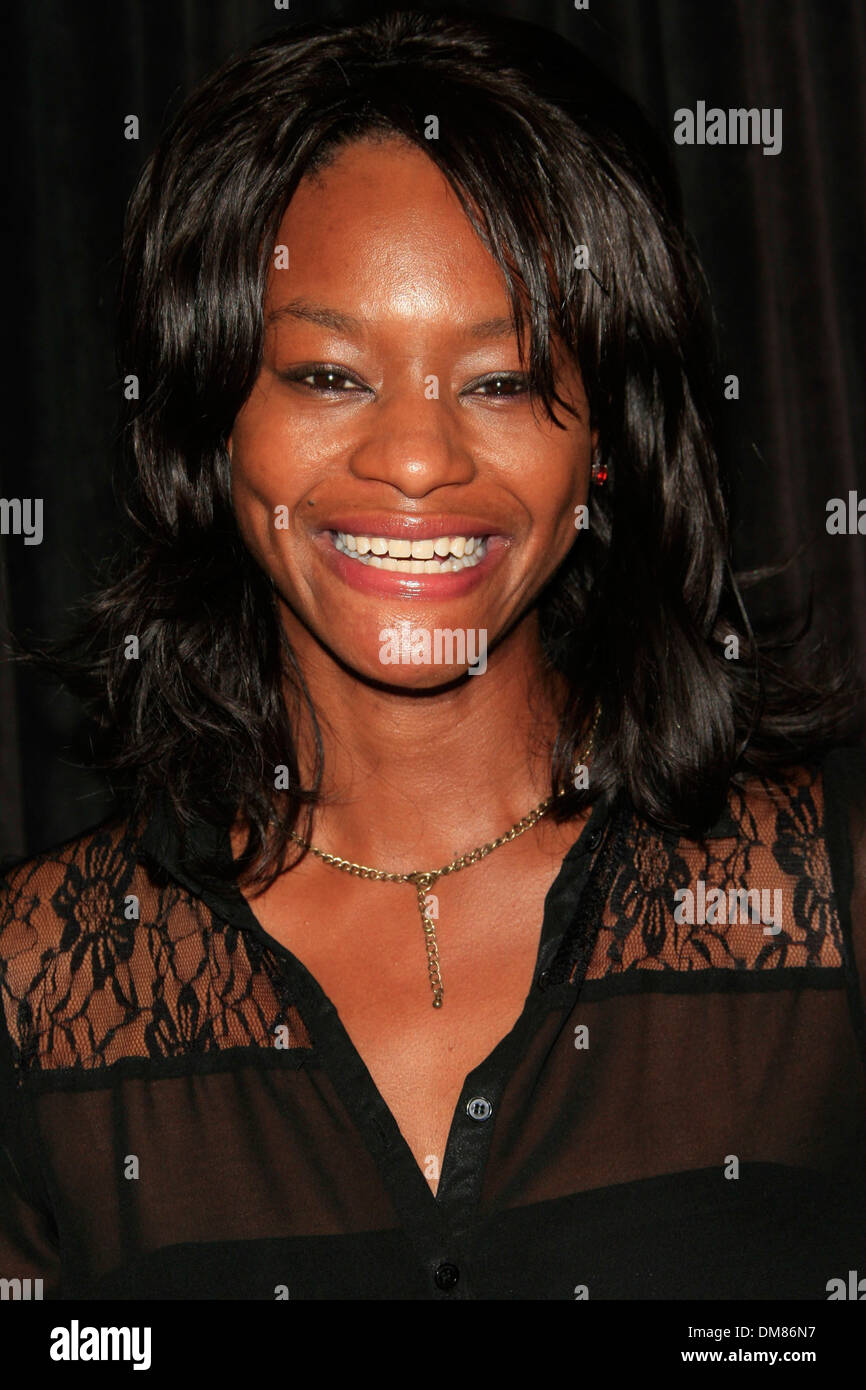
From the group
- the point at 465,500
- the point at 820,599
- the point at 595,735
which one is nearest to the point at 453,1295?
the point at 595,735

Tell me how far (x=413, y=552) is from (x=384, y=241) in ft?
0.89

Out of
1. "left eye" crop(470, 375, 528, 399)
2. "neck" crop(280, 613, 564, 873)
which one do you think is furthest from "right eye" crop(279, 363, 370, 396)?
"neck" crop(280, 613, 564, 873)

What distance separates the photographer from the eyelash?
1349mm

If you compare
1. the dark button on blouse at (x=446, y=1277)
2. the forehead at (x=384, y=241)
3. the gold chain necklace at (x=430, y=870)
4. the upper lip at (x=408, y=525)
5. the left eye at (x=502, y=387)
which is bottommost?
the dark button on blouse at (x=446, y=1277)

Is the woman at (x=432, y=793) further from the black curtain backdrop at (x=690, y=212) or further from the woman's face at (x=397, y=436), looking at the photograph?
the black curtain backdrop at (x=690, y=212)

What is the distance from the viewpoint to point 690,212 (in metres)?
2.00

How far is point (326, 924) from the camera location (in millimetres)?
1530

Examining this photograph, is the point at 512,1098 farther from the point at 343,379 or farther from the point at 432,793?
the point at 343,379

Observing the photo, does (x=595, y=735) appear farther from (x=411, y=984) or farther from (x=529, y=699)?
(x=411, y=984)

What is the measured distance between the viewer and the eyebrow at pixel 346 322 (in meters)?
1.33

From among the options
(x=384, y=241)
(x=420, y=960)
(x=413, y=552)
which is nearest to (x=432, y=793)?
(x=420, y=960)

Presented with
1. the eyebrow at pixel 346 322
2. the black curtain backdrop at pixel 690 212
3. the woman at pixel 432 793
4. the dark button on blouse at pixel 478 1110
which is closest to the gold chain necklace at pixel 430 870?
the woman at pixel 432 793

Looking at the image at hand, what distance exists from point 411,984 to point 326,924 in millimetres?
111
